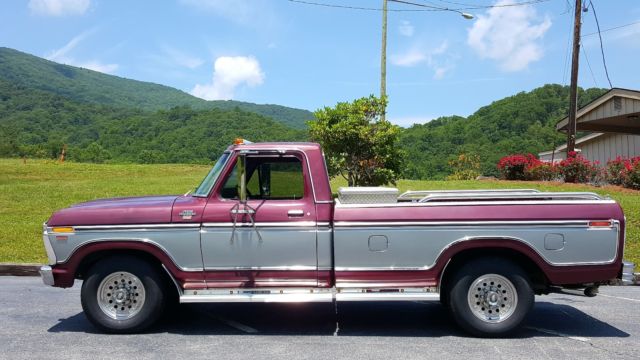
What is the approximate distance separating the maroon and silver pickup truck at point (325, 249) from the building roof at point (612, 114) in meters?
19.2

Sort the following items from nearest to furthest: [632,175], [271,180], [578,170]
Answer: [271,180] → [632,175] → [578,170]

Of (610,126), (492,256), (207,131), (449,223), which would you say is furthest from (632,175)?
(207,131)

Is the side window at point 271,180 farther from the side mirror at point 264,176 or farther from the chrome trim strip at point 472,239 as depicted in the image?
the chrome trim strip at point 472,239

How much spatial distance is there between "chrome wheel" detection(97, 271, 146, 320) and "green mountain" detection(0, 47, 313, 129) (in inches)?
4987

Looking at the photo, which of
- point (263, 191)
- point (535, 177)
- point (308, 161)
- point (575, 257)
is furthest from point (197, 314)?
point (535, 177)

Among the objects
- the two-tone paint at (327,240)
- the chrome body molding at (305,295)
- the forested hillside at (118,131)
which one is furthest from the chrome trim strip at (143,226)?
the forested hillside at (118,131)

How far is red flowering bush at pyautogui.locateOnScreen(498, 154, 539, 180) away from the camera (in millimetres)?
23969

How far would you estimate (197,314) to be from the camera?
692 centimetres

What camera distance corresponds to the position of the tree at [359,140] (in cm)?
1582

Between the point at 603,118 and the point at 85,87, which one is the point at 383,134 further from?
the point at 85,87

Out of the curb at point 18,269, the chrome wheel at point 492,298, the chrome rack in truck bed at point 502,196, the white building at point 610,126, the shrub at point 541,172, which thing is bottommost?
the curb at point 18,269

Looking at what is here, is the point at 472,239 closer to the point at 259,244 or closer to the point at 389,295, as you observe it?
the point at 389,295

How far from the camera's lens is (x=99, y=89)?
167375 millimetres

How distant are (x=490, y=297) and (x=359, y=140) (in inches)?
407
